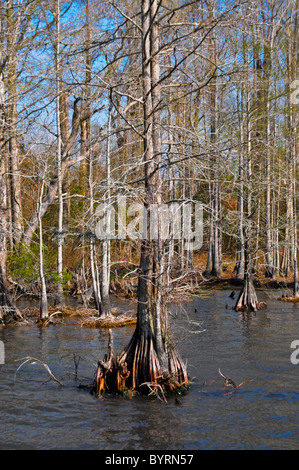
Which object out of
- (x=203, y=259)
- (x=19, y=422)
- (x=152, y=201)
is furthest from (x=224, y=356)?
(x=203, y=259)

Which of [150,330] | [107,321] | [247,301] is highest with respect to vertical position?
[150,330]

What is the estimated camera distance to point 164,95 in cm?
1041

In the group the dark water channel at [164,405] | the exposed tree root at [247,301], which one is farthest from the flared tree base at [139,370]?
the exposed tree root at [247,301]

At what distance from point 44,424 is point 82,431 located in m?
0.65

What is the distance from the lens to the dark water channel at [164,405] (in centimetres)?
707

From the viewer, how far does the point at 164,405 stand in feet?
27.2

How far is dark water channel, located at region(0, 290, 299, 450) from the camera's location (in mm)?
7074

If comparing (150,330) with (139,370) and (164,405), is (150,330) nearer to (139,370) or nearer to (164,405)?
(139,370)
